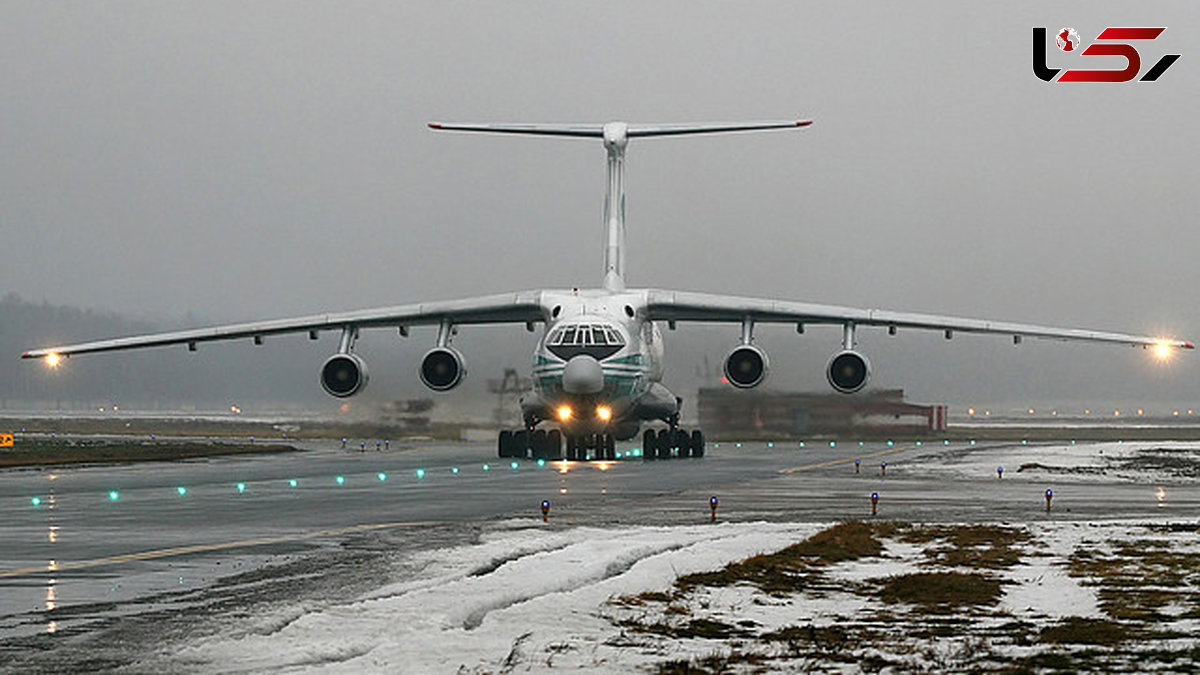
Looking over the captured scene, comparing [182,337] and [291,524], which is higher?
[182,337]

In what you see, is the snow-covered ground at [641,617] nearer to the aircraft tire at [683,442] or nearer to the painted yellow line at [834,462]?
the painted yellow line at [834,462]

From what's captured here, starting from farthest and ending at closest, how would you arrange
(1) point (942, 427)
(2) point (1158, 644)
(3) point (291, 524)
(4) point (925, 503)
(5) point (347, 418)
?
(1) point (942, 427) < (5) point (347, 418) < (4) point (925, 503) < (3) point (291, 524) < (2) point (1158, 644)

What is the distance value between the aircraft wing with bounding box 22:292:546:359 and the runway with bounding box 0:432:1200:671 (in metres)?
3.21

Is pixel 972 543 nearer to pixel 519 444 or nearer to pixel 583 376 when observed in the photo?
pixel 583 376

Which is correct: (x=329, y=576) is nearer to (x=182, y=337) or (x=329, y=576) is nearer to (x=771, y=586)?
(x=771, y=586)

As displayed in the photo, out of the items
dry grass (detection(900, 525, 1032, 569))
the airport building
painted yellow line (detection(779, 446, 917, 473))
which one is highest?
the airport building

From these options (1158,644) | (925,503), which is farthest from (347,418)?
(1158,644)

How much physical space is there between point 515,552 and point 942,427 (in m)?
63.9

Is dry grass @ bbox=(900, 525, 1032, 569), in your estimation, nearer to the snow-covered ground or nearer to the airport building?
the snow-covered ground

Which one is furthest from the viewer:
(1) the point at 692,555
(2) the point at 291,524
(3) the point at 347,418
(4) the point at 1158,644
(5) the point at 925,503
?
(3) the point at 347,418

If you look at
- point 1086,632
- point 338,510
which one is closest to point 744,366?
point 338,510

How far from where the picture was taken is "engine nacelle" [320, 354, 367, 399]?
40.1 metres

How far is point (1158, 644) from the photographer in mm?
9953

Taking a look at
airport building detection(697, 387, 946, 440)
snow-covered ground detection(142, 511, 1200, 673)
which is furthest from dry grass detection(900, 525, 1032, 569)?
airport building detection(697, 387, 946, 440)
